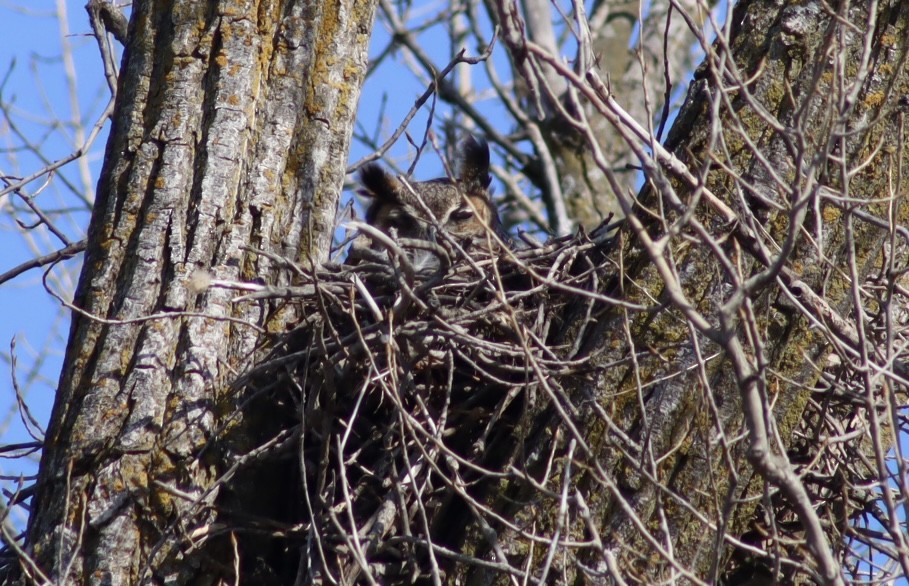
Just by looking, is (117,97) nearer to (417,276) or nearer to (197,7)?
(197,7)

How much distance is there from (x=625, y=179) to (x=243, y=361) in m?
4.95

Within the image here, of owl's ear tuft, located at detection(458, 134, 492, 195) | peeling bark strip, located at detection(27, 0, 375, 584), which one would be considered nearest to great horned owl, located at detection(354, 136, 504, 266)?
owl's ear tuft, located at detection(458, 134, 492, 195)

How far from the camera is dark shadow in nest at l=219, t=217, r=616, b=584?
6.68 feet

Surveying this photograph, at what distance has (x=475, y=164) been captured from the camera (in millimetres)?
3812

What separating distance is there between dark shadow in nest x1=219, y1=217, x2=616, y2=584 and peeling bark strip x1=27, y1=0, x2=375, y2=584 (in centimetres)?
11

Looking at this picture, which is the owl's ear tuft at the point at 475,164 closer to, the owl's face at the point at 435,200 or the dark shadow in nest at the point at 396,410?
the owl's face at the point at 435,200

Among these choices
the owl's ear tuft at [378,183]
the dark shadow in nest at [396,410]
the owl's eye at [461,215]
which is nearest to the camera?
the dark shadow in nest at [396,410]

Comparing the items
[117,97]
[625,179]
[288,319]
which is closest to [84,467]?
[288,319]

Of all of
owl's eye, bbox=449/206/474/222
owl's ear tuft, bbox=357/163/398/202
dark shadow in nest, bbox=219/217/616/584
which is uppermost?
owl's ear tuft, bbox=357/163/398/202

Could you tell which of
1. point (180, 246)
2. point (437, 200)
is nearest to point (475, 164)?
point (437, 200)

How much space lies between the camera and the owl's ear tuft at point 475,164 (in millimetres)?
3797

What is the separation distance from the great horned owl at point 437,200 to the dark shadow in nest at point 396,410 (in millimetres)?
1083

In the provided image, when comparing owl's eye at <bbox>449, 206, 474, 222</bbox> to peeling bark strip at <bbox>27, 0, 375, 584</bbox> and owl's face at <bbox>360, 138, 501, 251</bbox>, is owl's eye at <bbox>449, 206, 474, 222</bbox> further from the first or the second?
peeling bark strip at <bbox>27, 0, 375, 584</bbox>

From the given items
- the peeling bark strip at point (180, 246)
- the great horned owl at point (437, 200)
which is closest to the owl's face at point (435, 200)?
the great horned owl at point (437, 200)
